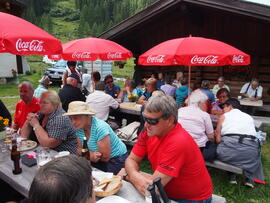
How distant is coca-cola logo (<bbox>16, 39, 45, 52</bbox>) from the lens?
2.62 metres

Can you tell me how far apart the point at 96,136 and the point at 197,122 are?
69.0 inches

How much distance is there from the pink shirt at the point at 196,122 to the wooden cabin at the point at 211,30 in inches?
147

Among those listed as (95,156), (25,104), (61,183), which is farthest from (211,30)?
(61,183)

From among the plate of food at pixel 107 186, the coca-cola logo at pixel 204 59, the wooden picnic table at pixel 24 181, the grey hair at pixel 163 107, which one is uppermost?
the coca-cola logo at pixel 204 59

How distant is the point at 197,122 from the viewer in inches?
149

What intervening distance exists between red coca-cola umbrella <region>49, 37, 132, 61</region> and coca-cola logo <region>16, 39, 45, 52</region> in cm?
265

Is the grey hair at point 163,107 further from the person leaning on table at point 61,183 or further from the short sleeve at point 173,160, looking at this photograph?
the person leaning on table at point 61,183

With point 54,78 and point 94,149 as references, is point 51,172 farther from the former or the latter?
point 54,78

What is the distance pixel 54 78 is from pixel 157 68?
959cm

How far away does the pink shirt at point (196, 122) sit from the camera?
12.4 ft

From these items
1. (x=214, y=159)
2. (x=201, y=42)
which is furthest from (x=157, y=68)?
(x=214, y=159)

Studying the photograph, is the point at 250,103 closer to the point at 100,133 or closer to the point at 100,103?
the point at 100,103

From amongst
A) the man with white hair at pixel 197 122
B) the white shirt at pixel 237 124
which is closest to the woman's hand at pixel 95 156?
the man with white hair at pixel 197 122

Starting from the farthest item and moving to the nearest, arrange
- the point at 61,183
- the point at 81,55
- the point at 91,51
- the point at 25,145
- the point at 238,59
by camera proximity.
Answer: the point at 91,51
the point at 81,55
the point at 238,59
the point at 25,145
the point at 61,183
